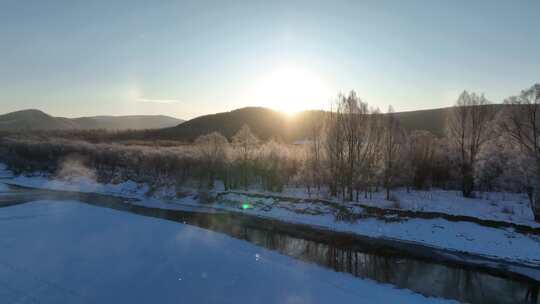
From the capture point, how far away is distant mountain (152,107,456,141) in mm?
117562

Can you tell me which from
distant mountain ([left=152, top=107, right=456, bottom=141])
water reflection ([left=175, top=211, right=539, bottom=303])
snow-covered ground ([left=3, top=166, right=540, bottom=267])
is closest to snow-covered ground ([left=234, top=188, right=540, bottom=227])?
snow-covered ground ([left=3, top=166, right=540, bottom=267])

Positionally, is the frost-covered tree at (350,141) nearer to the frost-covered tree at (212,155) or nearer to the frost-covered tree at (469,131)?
the frost-covered tree at (469,131)

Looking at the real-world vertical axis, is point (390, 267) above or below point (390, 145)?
below

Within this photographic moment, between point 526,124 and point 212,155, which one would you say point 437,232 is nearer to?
point 526,124

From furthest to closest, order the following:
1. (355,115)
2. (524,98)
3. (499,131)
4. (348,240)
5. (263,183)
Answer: (263,183) → (355,115) → (499,131) → (524,98) → (348,240)

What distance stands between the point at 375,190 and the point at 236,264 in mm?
31328

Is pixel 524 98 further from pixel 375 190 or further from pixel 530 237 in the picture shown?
pixel 375 190

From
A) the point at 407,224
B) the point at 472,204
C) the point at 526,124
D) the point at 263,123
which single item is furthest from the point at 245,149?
the point at 263,123

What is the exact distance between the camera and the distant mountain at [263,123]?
117562 millimetres

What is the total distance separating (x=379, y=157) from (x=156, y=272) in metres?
30.4

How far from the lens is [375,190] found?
45.4 meters

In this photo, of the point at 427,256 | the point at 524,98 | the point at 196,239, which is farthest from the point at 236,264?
the point at 524,98

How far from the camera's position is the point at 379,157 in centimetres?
4019

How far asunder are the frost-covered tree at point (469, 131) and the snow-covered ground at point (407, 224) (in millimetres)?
3097
